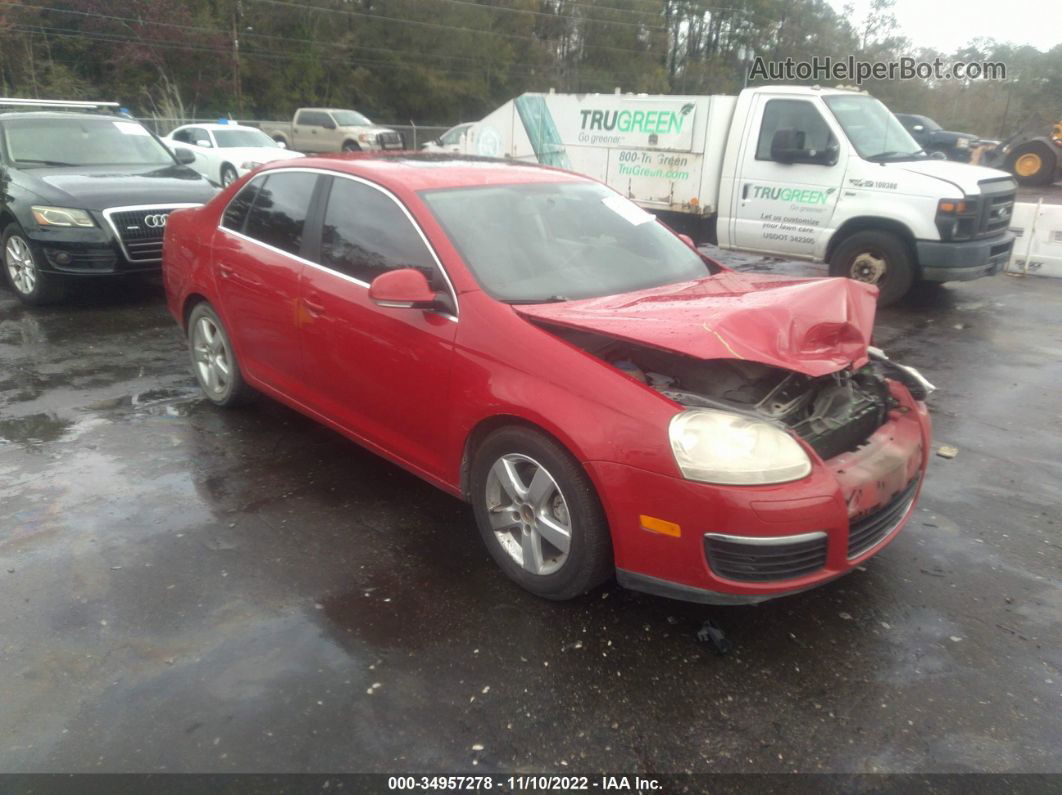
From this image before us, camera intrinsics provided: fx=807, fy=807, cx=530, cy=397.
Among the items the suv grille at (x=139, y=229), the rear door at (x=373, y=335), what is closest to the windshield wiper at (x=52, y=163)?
the suv grille at (x=139, y=229)

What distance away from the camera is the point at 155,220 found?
773 cm

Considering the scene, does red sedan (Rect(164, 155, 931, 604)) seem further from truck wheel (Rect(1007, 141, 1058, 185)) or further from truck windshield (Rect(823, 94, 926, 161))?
truck wheel (Rect(1007, 141, 1058, 185))

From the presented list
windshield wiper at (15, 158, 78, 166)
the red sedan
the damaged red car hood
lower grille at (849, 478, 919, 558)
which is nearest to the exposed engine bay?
the red sedan

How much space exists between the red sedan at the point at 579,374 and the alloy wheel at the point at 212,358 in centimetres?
48

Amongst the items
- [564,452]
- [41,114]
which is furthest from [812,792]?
[41,114]

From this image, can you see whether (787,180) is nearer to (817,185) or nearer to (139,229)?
(817,185)

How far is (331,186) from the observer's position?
4234 millimetres

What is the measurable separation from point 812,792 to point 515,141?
1212 centimetres

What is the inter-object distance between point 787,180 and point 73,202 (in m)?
7.35

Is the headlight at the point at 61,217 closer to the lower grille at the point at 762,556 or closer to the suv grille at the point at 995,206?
the lower grille at the point at 762,556

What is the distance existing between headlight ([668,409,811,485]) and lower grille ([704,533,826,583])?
206 mm

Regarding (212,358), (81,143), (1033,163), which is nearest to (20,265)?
(81,143)

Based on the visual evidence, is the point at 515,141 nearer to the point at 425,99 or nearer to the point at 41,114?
the point at 41,114

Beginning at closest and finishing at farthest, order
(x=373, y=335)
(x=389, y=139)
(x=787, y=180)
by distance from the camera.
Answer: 1. (x=373, y=335)
2. (x=787, y=180)
3. (x=389, y=139)
